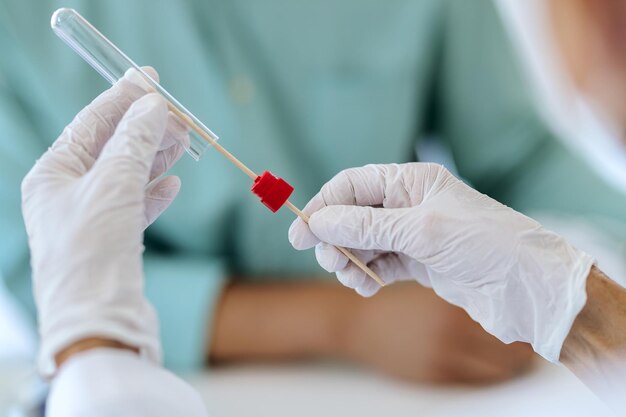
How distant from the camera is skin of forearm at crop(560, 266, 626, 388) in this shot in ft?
1.74

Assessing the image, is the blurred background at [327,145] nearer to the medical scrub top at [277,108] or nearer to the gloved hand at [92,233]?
the medical scrub top at [277,108]

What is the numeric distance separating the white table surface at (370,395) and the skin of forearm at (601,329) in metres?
0.18

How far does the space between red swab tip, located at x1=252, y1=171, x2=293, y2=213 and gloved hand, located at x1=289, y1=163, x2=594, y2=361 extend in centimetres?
4

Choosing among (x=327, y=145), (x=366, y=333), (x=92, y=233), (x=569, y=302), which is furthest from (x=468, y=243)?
(x=327, y=145)

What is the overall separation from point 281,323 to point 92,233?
497mm

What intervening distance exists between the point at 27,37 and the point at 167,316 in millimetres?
441

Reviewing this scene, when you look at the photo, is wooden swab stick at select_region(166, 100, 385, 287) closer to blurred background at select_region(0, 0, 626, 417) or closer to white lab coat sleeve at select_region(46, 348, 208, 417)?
white lab coat sleeve at select_region(46, 348, 208, 417)

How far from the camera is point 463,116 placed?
3.61 ft

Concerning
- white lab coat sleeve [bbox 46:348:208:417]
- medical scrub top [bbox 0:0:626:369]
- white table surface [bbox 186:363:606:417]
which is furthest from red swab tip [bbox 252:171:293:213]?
medical scrub top [bbox 0:0:626:369]

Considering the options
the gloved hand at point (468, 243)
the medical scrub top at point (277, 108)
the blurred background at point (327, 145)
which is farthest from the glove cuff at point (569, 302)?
the medical scrub top at point (277, 108)

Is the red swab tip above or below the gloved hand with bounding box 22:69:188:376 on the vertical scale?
above

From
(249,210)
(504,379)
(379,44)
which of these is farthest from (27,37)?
(504,379)

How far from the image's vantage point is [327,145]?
41.6 inches

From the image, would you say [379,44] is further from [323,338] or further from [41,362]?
[41,362]
